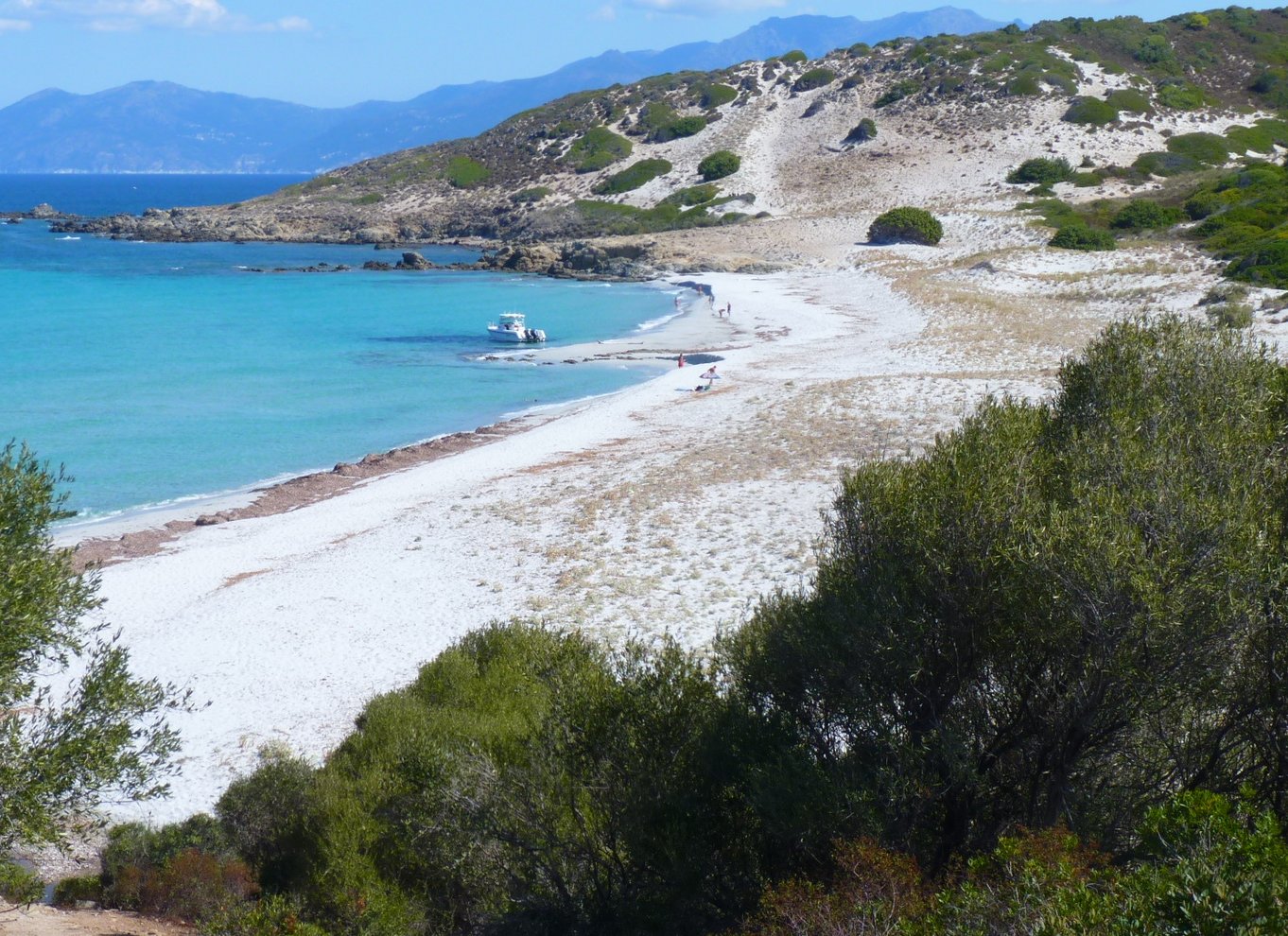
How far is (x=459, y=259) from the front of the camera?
250 ft

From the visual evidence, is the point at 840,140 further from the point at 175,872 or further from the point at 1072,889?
the point at 1072,889

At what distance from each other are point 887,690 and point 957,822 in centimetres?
98

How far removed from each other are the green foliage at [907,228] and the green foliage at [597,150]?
35642mm

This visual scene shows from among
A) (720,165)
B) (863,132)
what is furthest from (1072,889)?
(863,132)

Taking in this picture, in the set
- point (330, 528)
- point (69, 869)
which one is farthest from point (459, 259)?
point (69, 869)

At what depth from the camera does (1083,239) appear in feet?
159

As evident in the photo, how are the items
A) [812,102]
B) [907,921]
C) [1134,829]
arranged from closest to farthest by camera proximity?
[907,921], [1134,829], [812,102]

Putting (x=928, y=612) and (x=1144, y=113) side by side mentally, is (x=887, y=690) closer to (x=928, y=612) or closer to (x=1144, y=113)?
(x=928, y=612)

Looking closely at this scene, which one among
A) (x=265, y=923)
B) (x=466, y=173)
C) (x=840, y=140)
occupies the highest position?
(x=466, y=173)

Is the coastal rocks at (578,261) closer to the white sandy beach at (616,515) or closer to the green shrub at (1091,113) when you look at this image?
the white sandy beach at (616,515)

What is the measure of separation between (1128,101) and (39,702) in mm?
86806

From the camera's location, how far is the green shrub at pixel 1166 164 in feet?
216

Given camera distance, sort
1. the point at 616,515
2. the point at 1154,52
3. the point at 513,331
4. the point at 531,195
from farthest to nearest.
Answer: the point at 531,195 → the point at 1154,52 → the point at 513,331 → the point at 616,515

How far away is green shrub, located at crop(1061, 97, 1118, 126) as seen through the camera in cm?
7606
